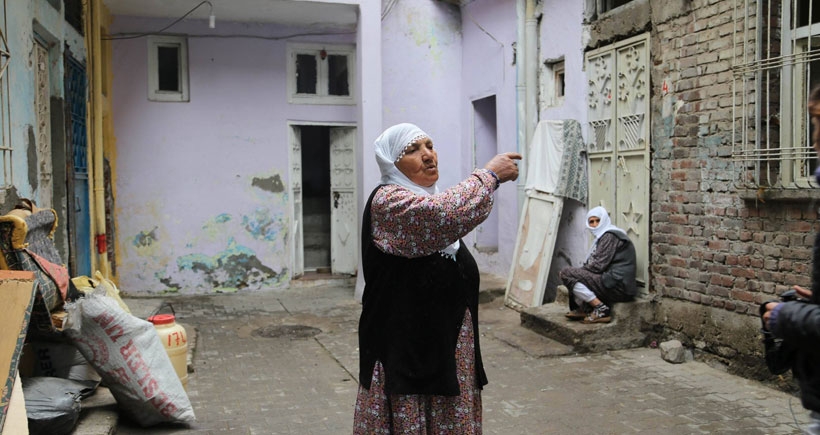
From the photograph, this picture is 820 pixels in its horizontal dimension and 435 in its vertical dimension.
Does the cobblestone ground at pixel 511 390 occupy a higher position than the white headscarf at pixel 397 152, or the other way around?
the white headscarf at pixel 397 152

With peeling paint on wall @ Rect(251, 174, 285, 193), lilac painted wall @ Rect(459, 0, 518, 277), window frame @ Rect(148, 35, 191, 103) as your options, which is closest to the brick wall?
lilac painted wall @ Rect(459, 0, 518, 277)

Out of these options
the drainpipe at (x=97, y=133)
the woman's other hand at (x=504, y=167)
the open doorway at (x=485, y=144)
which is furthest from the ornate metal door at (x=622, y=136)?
the drainpipe at (x=97, y=133)

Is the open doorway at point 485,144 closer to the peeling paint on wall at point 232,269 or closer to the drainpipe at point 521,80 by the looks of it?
the drainpipe at point 521,80

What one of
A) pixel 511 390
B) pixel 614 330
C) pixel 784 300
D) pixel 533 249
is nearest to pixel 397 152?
pixel 784 300

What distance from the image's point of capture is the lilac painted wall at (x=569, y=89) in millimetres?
7594

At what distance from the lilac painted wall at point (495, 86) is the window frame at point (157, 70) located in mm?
3908

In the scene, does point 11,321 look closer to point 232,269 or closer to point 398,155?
point 398,155

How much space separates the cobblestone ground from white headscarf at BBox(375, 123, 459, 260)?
88.0 inches

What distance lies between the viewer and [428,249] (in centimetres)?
270

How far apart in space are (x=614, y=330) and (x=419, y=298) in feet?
13.5

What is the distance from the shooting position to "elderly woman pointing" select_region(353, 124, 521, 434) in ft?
8.84

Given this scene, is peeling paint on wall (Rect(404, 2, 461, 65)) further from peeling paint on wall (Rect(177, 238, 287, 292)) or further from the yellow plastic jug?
the yellow plastic jug

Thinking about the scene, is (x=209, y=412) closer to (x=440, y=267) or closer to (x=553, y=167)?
(x=440, y=267)

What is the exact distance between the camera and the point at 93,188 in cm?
802
